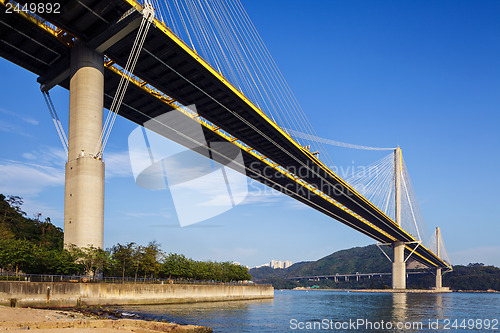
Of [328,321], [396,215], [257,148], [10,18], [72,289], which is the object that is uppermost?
[10,18]

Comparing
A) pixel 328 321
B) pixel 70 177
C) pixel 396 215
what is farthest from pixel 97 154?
pixel 396 215

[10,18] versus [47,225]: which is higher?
[10,18]

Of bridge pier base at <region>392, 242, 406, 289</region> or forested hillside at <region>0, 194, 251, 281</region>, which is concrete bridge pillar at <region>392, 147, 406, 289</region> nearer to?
bridge pier base at <region>392, 242, 406, 289</region>

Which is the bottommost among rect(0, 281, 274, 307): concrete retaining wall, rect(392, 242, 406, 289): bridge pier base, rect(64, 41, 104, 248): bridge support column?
rect(392, 242, 406, 289): bridge pier base

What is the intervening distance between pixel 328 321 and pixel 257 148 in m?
31.9

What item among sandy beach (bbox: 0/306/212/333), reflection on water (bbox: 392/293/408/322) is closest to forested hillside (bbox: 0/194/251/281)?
sandy beach (bbox: 0/306/212/333)

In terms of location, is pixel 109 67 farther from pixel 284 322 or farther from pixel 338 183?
pixel 338 183

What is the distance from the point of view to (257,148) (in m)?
63.1

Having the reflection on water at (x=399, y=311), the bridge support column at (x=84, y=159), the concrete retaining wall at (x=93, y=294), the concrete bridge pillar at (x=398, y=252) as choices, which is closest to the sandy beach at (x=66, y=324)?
the concrete retaining wall at (x=93, y=294)

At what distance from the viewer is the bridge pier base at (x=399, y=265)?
360ft

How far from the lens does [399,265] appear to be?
111438 millimetres

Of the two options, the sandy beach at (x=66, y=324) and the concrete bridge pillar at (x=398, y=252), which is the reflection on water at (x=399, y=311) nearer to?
the sandy beach at (x=66, y=324)

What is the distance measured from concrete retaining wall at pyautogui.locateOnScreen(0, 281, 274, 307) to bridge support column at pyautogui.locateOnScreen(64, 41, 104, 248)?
3.54 metres

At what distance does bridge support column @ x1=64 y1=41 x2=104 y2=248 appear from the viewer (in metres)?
32.6
